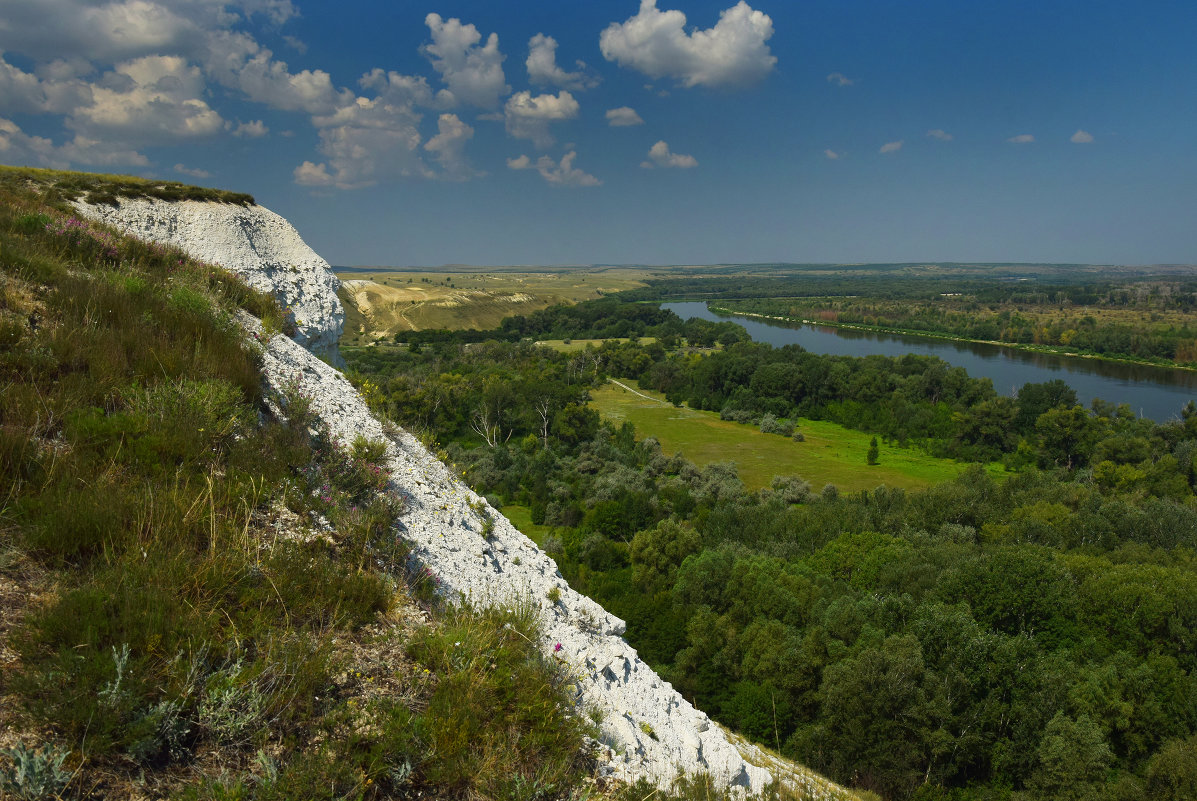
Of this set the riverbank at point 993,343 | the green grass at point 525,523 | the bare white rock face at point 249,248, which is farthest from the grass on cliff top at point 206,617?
the riverbank at point 993,343

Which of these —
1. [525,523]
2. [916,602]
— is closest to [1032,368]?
[525,523]

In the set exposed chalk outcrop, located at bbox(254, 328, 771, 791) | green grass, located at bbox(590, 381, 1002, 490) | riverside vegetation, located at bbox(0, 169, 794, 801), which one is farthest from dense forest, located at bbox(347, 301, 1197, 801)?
green grass, located at bbox(590, 381, 1002, 490)

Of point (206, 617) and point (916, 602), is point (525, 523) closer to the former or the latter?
point (916, 602)

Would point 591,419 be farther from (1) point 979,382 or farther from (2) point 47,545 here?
(2) point 47,545

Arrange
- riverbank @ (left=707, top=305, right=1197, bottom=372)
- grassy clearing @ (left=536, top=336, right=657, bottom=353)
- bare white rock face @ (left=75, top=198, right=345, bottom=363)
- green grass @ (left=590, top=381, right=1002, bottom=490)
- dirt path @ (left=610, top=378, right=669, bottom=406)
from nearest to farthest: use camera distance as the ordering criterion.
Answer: bare white rock face @ (left=75, top=198, right=345, bottom=363), green grass @ (left=590, top=381, right=1002, bottom=490), dirt path @ (left=610, top=378, right=669, bottom=406), riverbank @ (left=707, top=305, right=1197, bottom=372), grassy clearing @ (left=536, top=336, right=657, bottom=353)

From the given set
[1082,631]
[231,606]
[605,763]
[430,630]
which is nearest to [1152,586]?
[1082,631]

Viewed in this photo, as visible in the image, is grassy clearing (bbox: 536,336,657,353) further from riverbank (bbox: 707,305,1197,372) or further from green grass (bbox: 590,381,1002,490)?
riverbank (bbox: 707,305,1197,372)

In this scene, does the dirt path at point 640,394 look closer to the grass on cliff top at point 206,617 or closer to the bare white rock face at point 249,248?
the bare white rock face at point 249,248
